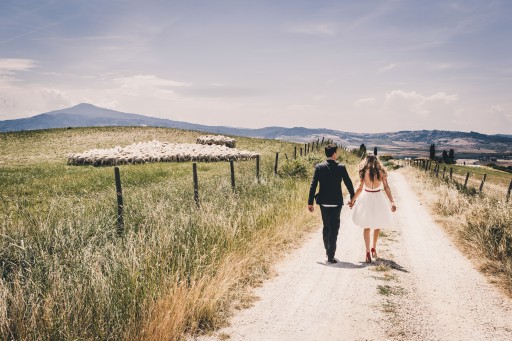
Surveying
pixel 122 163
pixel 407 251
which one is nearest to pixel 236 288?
pixel 407 251

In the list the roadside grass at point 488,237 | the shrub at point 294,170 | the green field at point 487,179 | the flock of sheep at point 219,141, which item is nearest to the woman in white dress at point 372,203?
the roadside grass at point 488,237

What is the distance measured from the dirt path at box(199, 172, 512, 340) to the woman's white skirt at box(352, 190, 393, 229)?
33.5 inches

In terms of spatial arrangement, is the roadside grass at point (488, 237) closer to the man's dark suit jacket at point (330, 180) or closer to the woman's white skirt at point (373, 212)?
the woman's white skirt at point (373, 212)

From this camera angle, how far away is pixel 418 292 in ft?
18.5

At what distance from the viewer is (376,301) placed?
5191 millimetres

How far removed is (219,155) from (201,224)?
69.0 feet

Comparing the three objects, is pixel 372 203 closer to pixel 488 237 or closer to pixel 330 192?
pixel 330 192

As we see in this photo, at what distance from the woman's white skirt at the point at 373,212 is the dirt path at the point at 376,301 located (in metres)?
0.85

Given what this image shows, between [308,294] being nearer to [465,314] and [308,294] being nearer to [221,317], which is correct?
[221,317]

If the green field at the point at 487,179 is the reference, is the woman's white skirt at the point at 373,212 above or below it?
above

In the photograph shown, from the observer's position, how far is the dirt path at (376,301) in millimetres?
4387

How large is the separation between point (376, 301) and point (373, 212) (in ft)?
7.84

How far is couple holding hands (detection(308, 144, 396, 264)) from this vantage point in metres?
6.89

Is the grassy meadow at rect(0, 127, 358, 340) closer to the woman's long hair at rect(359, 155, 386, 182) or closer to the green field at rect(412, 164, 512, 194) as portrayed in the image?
the woman's long hair at rect(359, 155, 386, 182)
